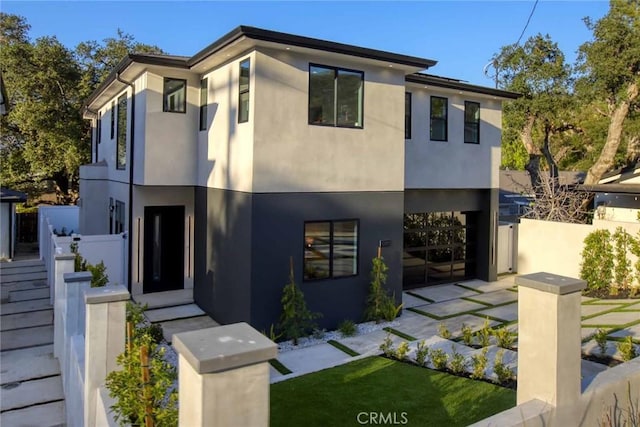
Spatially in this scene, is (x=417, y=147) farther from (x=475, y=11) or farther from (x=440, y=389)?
(x=440, y=389)

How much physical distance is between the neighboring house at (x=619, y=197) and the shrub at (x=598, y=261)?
17.7 feet

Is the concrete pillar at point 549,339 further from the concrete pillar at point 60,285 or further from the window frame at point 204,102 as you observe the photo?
the window frame at point 204,102

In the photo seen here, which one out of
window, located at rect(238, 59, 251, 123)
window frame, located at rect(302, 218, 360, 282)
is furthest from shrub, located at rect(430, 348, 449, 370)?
window, located at rect(238, 59, 251, 123)

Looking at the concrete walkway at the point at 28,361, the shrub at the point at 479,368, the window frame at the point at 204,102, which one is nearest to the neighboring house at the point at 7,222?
the concrete walkway at the point at 28,361

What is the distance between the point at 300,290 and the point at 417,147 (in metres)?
5.57

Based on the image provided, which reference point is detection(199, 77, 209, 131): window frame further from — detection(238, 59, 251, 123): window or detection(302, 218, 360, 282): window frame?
detection(302, 218, 360, 282): window frame

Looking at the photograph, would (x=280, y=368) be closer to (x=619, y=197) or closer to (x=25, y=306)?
(x=25, y=306)

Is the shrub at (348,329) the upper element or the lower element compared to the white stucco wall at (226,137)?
lower

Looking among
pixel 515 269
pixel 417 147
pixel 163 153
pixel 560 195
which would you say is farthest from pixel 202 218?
pixel 560 195

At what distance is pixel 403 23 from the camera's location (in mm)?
15719

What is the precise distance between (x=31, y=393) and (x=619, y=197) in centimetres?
2190

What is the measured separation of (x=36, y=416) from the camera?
5.95m

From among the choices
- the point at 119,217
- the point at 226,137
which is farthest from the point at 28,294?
the point at 226,137

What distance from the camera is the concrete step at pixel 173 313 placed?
407 inches
